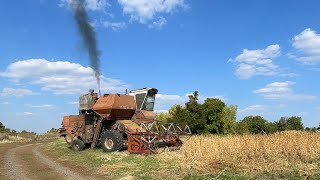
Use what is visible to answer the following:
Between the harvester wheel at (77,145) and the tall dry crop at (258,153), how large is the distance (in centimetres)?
977

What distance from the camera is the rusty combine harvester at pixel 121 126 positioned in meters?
20.7

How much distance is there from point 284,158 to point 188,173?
4.14 meters

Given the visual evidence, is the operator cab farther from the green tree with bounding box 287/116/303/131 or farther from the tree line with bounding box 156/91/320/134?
the green tree with bounding box 287/116/303/131

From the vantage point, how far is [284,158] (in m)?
14.8

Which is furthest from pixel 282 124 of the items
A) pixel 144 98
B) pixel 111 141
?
pixel 111 141

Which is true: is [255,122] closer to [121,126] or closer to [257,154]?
[121,126]

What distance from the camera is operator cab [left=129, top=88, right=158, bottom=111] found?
26.2m

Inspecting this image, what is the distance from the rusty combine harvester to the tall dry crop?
342cm

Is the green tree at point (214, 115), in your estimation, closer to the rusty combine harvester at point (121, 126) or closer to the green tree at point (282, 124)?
the green tree at point (282, 124)

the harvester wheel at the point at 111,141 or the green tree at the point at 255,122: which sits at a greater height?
the green tree at the point at 255,122

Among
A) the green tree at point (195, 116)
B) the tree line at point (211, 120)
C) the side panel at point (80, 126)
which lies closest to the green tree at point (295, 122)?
the tree line at point (211, 120)

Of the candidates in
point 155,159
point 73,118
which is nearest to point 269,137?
point 155,159

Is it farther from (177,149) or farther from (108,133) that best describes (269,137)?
(108,133)

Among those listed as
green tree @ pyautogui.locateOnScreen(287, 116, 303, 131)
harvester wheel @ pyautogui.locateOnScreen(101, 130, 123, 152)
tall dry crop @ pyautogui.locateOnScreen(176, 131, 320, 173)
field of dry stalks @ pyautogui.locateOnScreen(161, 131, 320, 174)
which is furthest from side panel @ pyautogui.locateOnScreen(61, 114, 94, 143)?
green tree @ pyautogui.locateOnScreen(287, 116, 303, 131)
